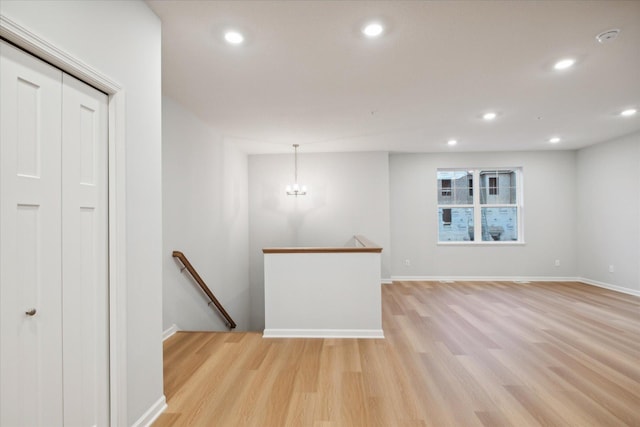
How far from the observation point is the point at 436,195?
20.6 feet

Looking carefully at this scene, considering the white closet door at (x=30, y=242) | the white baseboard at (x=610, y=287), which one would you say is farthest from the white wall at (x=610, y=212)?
the white closet door at (x=30, y=242)

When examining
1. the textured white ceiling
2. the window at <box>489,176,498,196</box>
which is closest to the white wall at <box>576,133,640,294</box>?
the textured white ceiling

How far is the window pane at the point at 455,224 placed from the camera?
6.32m

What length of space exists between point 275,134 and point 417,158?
327 cm

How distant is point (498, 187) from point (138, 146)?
6.85 meters

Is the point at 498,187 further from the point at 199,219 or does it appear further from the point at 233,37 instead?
the point at 233,37

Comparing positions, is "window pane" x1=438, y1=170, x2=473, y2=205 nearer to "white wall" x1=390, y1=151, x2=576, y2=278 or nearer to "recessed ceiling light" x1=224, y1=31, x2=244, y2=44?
"white wall" x1=390, y1=151, x2=576, y2=278

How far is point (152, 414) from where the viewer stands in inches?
72.6

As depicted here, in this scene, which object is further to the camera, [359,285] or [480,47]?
[359,285]

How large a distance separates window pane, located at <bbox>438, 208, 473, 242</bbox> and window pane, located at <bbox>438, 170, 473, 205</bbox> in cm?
20

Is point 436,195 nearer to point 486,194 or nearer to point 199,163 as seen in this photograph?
point 486,194

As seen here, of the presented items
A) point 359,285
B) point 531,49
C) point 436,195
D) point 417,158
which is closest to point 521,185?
point 436,195

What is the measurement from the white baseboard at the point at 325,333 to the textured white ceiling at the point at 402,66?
2645 mm

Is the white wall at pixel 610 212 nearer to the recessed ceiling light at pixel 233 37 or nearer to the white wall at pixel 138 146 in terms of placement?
the recessed ceiling light at pixel 233 37
